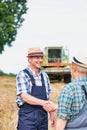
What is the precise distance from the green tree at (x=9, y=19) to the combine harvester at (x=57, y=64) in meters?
4.62

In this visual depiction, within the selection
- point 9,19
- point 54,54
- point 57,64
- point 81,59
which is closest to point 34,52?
point 81,59

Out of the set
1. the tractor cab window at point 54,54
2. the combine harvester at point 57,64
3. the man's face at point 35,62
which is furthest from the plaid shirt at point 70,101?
the tractor cab window at point 54,54

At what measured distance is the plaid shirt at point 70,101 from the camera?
356cm

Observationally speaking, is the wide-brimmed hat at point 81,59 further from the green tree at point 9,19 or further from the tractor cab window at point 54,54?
the green tree at point 9,19

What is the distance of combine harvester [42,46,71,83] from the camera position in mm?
27234

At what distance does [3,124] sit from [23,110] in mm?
4836

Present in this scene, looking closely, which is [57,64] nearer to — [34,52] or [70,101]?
[34,52]

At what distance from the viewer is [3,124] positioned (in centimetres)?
1040

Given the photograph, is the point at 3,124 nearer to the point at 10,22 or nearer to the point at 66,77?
the point at 66,77

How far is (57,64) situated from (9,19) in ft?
24.7

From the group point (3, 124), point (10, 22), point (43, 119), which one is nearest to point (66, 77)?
point (10, 22)

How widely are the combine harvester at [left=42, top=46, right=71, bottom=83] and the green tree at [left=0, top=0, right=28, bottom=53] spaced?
15.2 feet

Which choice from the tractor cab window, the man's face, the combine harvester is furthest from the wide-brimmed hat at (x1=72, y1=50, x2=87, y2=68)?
the tractor cab window

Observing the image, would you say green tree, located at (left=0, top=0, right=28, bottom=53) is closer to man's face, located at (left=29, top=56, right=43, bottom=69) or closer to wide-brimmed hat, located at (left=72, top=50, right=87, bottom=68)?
man's face, located at (left=29, top=56, right=43, bottom=69)
